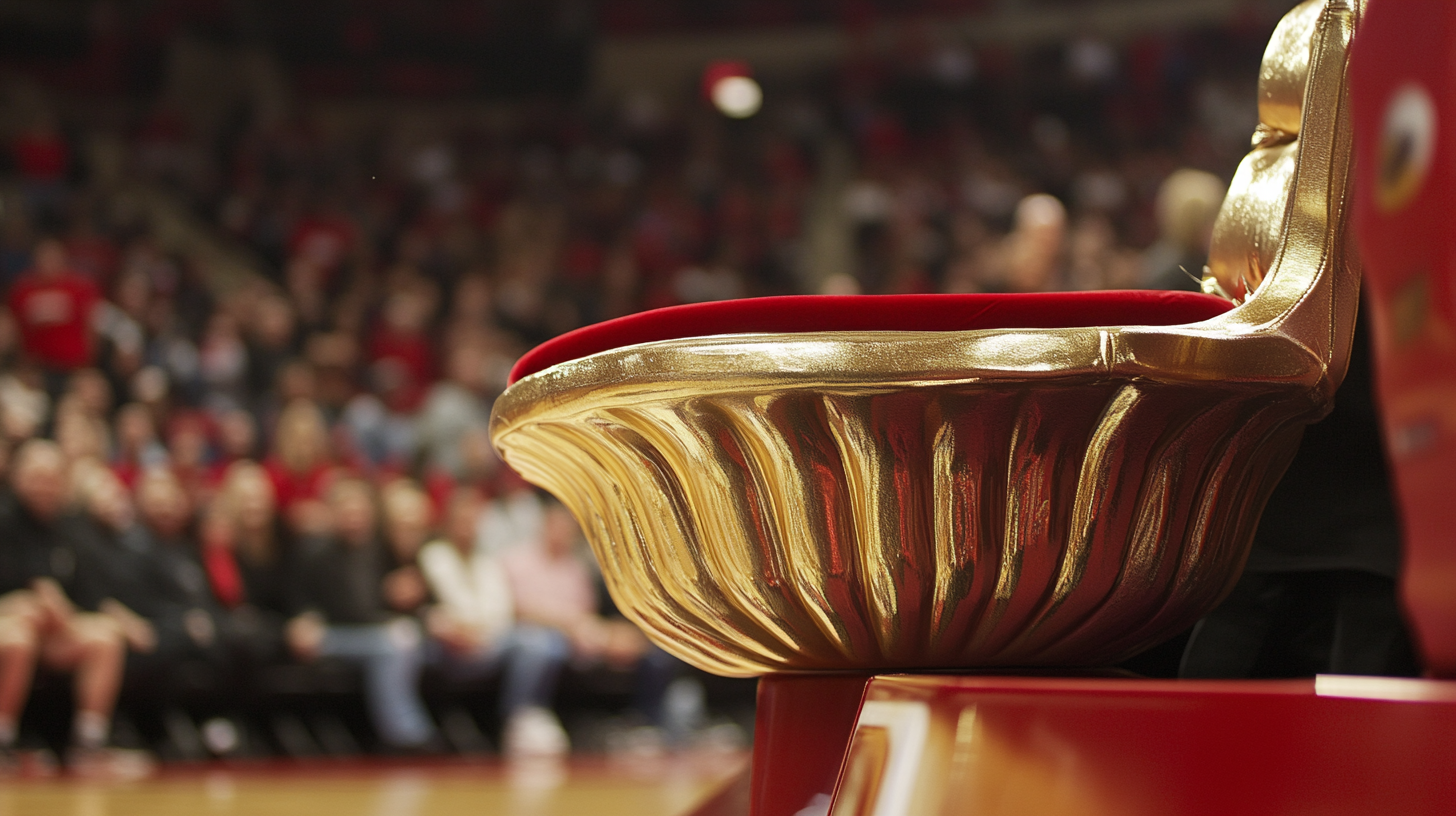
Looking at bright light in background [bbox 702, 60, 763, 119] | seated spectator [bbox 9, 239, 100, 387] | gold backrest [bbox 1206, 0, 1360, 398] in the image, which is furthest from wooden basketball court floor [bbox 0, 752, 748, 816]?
bright light in background [bbox 702, 60, 763, 119]

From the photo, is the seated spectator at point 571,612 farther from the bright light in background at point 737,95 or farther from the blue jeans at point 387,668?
the bright light in background at point 737,95

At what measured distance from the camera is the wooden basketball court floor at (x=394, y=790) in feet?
5.69

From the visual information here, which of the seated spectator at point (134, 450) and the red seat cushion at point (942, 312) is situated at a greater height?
the seated spectator at point (134, 450)

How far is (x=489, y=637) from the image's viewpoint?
10.5ft

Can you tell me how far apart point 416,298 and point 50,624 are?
227cm

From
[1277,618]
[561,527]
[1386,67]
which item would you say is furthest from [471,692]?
[1386,67]

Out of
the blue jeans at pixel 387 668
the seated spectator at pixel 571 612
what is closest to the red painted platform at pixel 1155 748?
the blue jeans at pixel 387 668

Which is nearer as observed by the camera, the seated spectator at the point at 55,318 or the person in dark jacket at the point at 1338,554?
the person in dark jacket at the point at 1338,554

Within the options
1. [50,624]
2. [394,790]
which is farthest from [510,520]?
[394,790]

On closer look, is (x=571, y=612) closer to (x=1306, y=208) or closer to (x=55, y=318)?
(x=55, y=318)

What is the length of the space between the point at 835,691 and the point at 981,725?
16 centimetres

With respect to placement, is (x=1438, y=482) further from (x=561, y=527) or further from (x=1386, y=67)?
(x=561, y=527)

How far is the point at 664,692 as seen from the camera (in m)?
3.44

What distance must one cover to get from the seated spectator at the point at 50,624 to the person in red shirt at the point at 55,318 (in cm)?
104
